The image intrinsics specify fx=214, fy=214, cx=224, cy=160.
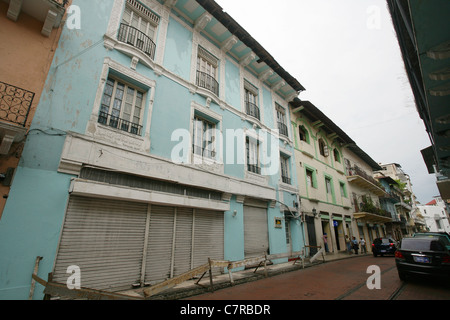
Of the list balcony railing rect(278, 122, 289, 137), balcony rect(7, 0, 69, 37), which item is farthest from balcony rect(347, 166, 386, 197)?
balcony rect(7, 0, 69, 37)

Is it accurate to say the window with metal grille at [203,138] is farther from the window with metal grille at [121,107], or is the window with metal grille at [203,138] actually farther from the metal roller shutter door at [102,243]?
the metal roller shutter door at [102,243]

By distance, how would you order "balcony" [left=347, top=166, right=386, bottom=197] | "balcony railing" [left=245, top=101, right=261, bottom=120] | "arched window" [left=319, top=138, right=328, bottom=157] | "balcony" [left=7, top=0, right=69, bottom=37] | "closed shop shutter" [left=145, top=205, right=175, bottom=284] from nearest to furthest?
"balcony" [left=7, top=0, right=69, bottom=37] < "closed shop shutter" [left=145, top=205, right=175, bottom=284] < "balcony railing" [left=245, top=101, right=261, bottom=120] < "arched window" [left=319, top=138, right=328, bottom=157] < "balcony" [left=347, top=166, right=386, bottom=197]

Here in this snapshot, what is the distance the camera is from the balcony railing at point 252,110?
494 inches

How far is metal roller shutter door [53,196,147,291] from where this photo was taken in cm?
542

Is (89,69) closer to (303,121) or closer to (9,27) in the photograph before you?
(9,27)

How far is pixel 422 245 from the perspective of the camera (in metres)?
7.21

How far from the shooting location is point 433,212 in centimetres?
6981

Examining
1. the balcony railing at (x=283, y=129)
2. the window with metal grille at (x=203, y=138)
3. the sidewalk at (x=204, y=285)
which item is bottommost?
the sidewalk at (x=204, y=285)

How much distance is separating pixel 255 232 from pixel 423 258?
6.21 meters

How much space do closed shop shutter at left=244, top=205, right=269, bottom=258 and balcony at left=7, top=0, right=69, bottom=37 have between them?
382 inches

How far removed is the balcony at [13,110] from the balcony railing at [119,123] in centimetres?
175

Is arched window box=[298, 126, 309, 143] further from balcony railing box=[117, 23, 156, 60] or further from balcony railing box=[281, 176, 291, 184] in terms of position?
balcony railing box=[117, 23, 156, 60]

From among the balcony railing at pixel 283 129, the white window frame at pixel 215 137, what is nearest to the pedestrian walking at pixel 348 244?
the balcony railing at pixel 283 129
